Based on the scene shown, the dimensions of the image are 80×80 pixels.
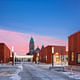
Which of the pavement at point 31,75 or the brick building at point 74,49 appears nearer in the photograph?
the pavement at point 31,75

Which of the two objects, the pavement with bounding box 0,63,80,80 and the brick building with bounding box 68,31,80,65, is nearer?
the pavement with bounding box 0,63,80,80

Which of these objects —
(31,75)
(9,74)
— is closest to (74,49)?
(31,75)

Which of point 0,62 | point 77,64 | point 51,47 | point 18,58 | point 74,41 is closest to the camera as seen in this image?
point 77,64

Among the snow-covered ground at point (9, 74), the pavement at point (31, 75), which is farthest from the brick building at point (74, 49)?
the snow-covered ground at point (9, 74)

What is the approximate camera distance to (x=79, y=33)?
1670 inches

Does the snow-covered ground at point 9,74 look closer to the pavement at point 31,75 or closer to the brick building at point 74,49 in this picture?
the pavement at point 31,75

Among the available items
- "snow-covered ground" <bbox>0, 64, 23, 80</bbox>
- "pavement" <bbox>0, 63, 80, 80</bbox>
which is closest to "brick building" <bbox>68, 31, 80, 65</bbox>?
"pavement" <bbox>0, 63, 80, 80</bbox>

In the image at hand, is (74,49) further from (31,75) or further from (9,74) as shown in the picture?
(9,74)

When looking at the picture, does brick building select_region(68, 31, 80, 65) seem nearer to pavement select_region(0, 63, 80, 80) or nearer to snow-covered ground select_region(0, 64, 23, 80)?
pavement select_region(0, 63, 80, 80)

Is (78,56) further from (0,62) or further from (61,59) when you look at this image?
(61,59)

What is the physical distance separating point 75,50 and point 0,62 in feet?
112

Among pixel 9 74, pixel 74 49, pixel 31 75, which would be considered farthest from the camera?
pixel 74 49

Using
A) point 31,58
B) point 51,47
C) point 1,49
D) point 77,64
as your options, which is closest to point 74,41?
point 77,64

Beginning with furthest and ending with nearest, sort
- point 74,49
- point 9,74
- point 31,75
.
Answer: point 74,49, point 9,74, point 31,75
